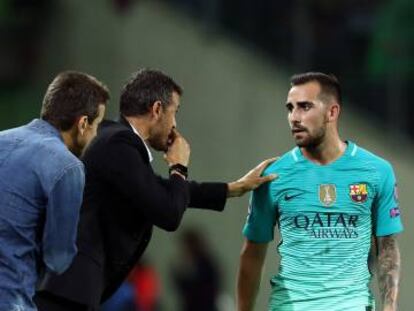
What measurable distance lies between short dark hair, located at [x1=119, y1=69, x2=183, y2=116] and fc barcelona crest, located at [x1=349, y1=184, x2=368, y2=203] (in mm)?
850

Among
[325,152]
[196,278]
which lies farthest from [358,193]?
[196,278]

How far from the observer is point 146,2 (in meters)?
12.6

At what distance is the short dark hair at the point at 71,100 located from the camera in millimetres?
4691

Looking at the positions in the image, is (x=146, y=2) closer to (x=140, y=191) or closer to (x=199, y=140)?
(x=199, y=140)

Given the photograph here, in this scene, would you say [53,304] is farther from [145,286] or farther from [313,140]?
[145,286]

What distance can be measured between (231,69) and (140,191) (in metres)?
7.20

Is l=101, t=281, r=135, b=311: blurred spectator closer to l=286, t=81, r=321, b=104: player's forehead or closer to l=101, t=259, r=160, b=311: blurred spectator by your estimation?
l=101, t=259, r=160, b=311: blurred spectator

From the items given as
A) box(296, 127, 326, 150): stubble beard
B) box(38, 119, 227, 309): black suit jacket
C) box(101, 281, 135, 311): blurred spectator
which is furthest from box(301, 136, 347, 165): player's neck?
box(101, 281, 135, 311): blurred spectator

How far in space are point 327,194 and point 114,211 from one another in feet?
3.07

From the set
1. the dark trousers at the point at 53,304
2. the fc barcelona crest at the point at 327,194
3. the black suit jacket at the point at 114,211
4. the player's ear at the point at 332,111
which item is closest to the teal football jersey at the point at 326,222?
the fc barcelona crest at the point at 327,194

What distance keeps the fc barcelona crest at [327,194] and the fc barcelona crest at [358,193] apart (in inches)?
2.8

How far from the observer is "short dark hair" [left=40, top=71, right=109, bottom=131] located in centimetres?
469

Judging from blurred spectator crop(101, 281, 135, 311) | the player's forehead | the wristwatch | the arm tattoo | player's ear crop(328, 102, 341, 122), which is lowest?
blurred spectator crop(101, 281, 135, 311)

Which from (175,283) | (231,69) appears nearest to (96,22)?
(231,69)
